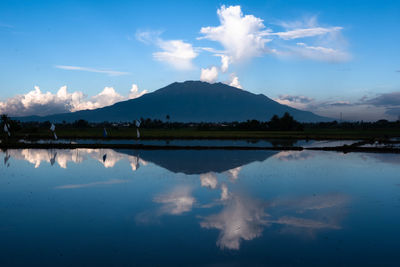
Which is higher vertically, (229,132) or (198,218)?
(229,132)

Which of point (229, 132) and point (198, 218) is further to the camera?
point (229, 132)

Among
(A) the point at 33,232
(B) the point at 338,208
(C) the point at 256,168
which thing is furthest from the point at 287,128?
(A) the point at 33,232

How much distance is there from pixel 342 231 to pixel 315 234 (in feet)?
3.07

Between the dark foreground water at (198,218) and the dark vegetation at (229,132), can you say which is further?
the dark vegetation at (229,132)

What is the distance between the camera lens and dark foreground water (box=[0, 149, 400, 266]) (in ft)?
25.5

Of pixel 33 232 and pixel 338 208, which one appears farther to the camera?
pixel 338 208

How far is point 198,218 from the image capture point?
10.5m

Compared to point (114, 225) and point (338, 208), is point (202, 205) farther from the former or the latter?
point (338, 208)

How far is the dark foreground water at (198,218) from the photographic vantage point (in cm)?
778

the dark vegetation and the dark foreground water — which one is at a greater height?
the dark vegetation

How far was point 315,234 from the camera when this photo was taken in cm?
920

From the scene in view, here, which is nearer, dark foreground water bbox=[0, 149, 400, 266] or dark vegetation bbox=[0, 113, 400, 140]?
dark foreground water bbox=[0, 149, 400, 266]

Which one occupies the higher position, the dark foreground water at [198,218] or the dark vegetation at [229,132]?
the dark vegetation at [229,132]

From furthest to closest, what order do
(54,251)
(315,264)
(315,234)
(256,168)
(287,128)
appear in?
(287,128) → (256,168) → (315,234) → (54,251) → (315,264)
